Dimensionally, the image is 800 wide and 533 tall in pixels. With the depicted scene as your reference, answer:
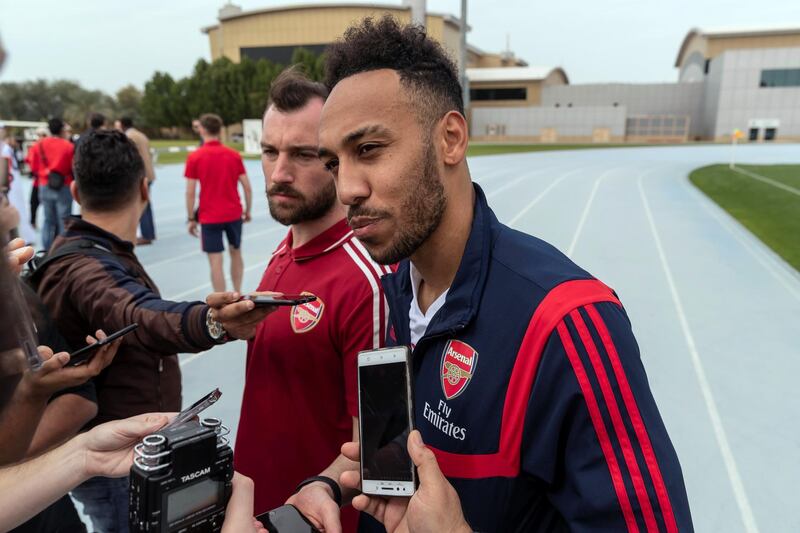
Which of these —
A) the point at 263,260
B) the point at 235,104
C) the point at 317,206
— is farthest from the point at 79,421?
the point at 235,104

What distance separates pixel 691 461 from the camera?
146 inches

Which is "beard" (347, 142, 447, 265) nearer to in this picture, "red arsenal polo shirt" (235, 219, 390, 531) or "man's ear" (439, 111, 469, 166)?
"man's ear" (439, 111, 469, 166)

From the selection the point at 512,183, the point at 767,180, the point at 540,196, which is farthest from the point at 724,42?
the point at 540,196

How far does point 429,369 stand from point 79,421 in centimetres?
140

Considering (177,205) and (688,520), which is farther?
(177,205)

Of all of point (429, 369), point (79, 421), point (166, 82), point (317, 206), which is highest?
point (166, 82)

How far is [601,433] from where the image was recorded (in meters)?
1.08

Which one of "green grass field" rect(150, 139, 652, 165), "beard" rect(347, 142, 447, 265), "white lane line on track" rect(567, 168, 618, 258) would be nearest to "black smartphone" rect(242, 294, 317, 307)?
"beard" rect(347, 142, 447, 265)

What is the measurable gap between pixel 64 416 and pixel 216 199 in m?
5.02

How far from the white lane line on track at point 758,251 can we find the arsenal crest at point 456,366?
24.3 ft

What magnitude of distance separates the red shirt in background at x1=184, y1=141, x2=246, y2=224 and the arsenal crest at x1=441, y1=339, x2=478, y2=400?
584 cm

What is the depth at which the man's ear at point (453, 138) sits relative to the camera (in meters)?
1.48

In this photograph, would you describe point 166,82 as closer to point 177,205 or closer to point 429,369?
point 177,205

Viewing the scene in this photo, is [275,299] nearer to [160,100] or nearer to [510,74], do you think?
[160,100]
